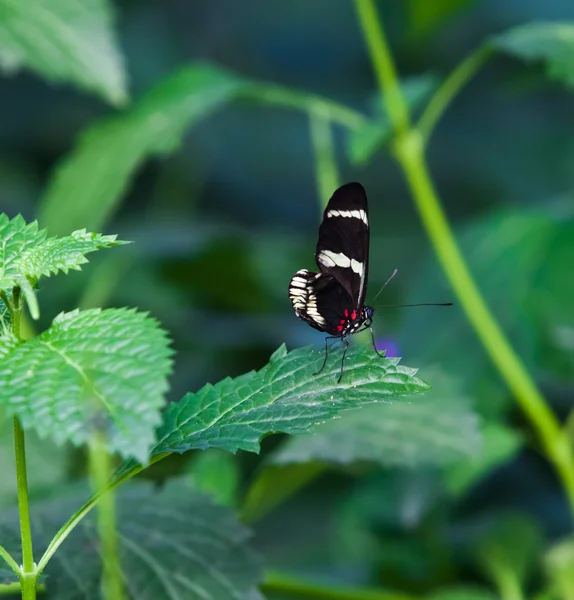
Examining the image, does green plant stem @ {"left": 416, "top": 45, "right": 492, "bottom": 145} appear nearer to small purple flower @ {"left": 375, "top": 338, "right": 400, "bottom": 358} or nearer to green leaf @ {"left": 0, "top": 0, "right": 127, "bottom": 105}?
small purple flower @ {"left": 375, "top": 338, "right": 400, "bottom": 358}

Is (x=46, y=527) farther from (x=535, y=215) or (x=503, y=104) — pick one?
(x=503, y=104)

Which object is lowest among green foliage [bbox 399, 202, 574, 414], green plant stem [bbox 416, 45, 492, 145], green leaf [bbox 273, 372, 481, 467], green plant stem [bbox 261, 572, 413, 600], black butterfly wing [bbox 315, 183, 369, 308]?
green plant stem [bbox 261, 572, 413, 600]

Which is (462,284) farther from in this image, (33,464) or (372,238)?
(372,238)

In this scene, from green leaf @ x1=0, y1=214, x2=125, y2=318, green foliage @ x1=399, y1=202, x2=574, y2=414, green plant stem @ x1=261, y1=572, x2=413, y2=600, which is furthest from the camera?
green foliage @ x1=399, y1=202, x2=574, y2=414

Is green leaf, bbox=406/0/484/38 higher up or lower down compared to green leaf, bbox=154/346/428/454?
higher up

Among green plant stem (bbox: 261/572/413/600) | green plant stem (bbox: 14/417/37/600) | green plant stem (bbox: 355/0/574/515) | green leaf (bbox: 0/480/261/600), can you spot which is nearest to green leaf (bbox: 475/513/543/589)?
green plant stem (bbox: 355/0/574/515)

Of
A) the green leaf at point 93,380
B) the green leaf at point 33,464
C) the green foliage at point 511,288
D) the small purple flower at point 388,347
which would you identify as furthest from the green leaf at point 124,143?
the green leaf at point 93,380

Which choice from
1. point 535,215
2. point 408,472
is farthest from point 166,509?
point 535,215
